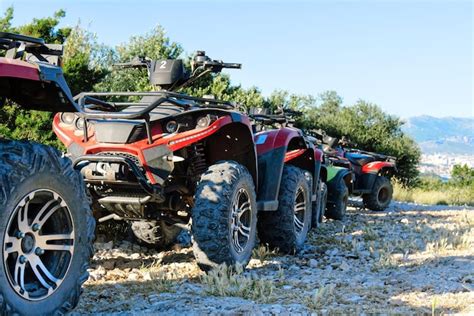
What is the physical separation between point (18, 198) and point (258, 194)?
3.11 m

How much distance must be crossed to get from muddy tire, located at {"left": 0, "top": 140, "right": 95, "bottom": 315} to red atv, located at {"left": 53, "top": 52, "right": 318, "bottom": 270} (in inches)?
45.2

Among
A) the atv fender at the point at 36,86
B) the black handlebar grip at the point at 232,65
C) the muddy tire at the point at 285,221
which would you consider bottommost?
the muddy tire at the point at 285,221

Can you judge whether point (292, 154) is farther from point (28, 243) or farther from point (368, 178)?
point (368, 178)

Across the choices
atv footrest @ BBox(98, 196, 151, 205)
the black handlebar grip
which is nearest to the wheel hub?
atv footrest @ BBox(98, 196, 151, 205)

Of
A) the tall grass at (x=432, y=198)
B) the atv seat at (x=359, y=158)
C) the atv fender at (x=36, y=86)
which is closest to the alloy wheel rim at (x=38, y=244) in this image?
the atv fender at (x=36, y=86)

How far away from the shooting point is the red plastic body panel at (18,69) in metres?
2.58

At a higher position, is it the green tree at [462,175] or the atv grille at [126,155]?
the atv grille at [126,155]

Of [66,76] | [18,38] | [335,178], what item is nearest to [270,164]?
[18,38]

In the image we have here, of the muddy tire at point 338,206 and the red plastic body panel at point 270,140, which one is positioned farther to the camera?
the muddy tire at point 338,206

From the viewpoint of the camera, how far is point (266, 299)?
367 centimetres

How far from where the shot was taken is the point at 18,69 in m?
2.63

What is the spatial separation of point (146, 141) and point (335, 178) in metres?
6.31

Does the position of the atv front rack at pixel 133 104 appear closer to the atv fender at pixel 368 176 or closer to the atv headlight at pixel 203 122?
the atv headlight at pixel 203 122

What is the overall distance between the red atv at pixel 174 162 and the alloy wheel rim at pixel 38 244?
1.18 m
